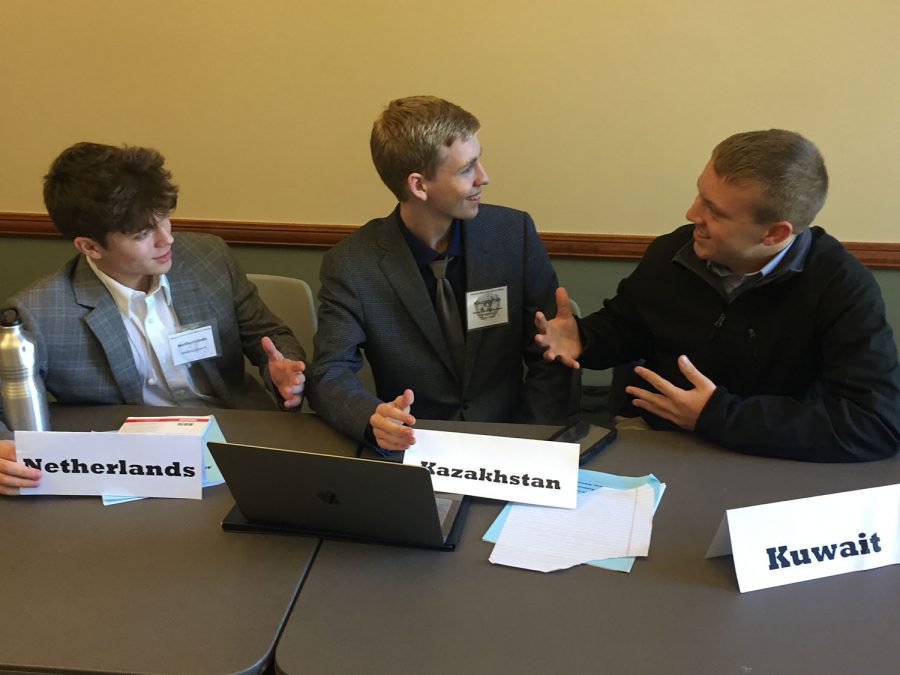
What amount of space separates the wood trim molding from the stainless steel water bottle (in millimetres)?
1282

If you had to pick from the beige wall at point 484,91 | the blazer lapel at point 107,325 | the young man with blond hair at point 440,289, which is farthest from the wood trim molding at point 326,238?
the blazer lapel at point 107,325

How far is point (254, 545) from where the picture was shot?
1.18 metres

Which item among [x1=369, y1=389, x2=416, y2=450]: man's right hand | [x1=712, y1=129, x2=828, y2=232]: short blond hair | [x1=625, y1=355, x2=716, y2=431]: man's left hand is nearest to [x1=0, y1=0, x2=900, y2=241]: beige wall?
[x1=712, y1=129, x2=828, y2=232]: short blond hair

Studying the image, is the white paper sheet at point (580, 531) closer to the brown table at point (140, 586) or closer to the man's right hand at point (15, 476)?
the brown table at point (140, 586)

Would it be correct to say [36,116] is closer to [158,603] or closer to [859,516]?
[158,603]

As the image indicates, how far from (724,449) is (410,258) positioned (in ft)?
2.71

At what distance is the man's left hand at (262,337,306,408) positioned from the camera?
162cm

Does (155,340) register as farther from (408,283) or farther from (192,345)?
(408,283)

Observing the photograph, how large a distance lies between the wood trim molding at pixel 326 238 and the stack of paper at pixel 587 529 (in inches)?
51.3

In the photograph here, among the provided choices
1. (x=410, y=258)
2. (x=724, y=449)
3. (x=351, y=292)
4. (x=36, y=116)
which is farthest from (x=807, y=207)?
(x=36, y=116)

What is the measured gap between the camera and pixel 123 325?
168cm

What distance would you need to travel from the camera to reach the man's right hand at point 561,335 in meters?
1.76

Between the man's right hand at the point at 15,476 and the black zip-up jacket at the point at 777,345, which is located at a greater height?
the black zip-up jacket at the point at 777,345

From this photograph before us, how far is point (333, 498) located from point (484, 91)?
1613 mm
